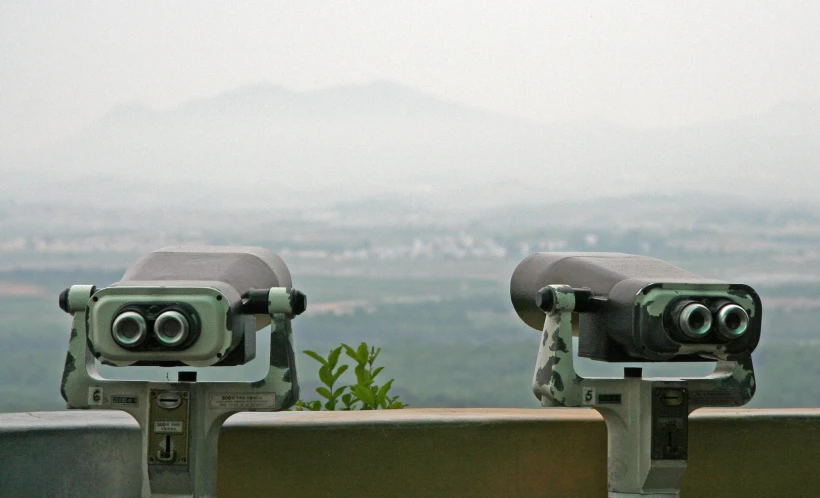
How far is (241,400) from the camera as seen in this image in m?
2.11

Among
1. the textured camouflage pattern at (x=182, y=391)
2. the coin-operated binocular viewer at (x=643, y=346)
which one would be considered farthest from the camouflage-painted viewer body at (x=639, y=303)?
the textured camouflage pattern at (x=182, y=391)

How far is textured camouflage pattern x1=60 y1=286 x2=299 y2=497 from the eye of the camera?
6.91 feet

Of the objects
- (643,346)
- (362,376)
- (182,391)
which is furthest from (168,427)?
(362,376)

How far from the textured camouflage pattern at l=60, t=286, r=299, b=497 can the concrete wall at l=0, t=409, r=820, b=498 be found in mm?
270

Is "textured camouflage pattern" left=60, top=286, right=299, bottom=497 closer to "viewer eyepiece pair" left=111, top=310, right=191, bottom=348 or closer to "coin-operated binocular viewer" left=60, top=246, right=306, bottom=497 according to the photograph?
"coin-operated binocular viewer" left=60, top=246, right=306, bottom=497

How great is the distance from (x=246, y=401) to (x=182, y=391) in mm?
127

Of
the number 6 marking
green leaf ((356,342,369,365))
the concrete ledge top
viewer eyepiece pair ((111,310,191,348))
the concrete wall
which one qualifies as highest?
viewer eyepiece pair ((111,310,191,348))

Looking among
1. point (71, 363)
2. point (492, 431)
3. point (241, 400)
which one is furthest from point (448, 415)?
point (71, 363)

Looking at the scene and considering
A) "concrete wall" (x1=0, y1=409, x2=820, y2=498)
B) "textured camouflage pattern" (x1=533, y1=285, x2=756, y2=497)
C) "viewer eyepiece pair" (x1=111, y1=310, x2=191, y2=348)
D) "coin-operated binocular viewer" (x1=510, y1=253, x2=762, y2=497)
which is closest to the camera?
"viewer eyepiece pair" (x1=111, y1=310, x2=191, y2=348)

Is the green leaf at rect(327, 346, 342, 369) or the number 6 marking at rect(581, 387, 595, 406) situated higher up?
the number 6 marking at rect(581, 387, 595, 406)

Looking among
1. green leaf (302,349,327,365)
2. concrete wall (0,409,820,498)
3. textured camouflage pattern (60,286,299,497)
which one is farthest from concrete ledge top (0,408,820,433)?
green leaf (302,349,327,365)

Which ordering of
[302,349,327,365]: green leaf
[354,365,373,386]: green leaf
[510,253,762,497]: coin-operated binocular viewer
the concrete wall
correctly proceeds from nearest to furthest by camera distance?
[510,253,762,497]: coin-operated binocular viewer, the concrete wall, [302,349,327,365]: green leaf, [354,365,373,386]: green leaf

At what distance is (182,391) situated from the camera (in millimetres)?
2109

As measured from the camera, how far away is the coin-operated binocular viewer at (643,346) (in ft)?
6.82
